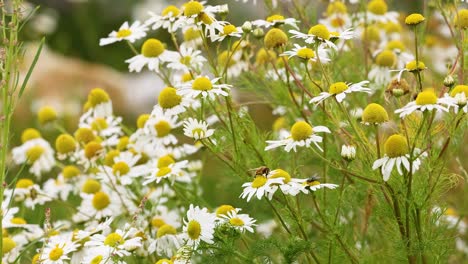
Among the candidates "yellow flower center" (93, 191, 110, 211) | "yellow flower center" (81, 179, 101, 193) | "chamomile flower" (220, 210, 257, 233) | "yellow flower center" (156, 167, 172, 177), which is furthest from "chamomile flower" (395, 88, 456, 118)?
"yellow flower center" (81, 179, 101, 193)

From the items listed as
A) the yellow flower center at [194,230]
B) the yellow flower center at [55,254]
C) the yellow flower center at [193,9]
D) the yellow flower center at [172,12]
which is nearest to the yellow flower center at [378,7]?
the yellow flower center at [172,12]

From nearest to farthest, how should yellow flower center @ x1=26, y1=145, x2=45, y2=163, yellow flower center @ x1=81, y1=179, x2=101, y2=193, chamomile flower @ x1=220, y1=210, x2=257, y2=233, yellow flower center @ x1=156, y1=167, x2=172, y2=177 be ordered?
chamomile flower @ x1=220, y1=210, x2=257, y2=233 → yellow flower center @ x1=156, y1=167, x2=172, y2=177 → yellow flower center @ x1=81, y1=179, x2=101, y2=193 → yellow flower center @ x1=26, y1=145, x2=45, y2=163

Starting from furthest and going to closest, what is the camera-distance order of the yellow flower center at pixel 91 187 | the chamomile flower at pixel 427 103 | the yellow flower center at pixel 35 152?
the yellow flower center at pixel 35 152 → the yellow flower center at pixel 91 187 → the chamomile flower at pixel 427 103

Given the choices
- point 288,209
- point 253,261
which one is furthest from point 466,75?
point 253,261

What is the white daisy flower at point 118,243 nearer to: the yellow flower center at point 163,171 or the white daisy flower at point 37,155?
the yellow flower center at point 163,171

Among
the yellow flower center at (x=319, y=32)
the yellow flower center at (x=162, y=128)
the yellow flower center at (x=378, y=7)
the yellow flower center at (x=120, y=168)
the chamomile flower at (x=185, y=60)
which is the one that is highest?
the yellow flower center at (x=319, y=32)

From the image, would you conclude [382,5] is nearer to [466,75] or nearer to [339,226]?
[466,75]

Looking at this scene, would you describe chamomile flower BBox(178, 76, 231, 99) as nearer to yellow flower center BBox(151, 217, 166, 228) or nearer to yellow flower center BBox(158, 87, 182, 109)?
yellow flower center BBox(158, 87, 182, 109)
